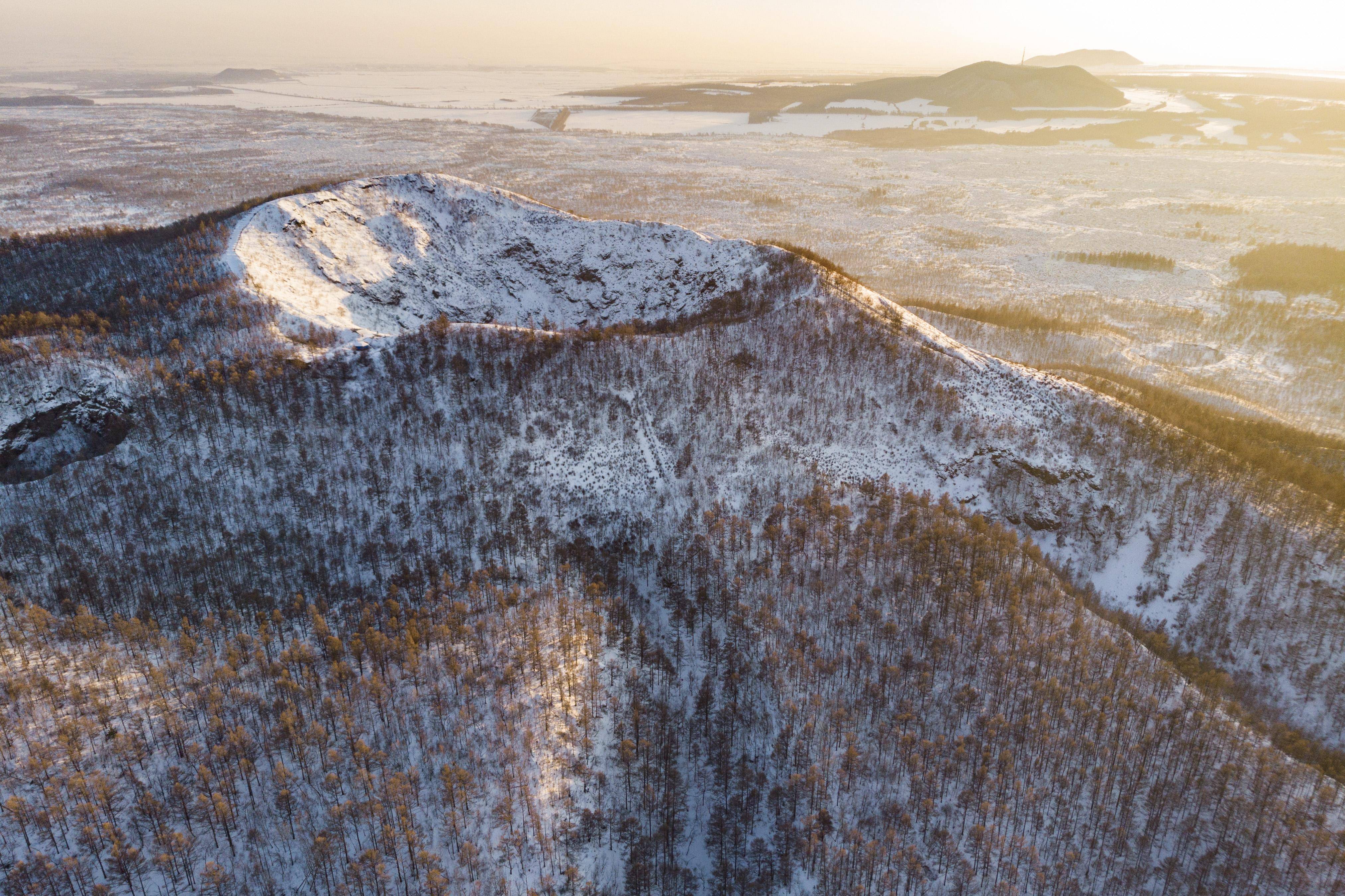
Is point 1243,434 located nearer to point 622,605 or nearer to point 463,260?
point 622,605

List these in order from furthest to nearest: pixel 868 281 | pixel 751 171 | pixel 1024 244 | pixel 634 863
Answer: pixel 751 171 < pixel 1024 244 < pixel 868 281 < pixel 634 863

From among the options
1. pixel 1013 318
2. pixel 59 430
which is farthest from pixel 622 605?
pixel 1013 318

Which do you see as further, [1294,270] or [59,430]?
[1294,270]

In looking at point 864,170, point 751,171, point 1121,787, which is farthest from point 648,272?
point 864,170

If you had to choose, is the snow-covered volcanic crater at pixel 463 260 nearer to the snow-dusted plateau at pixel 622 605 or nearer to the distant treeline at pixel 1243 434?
the snow-dusted plateau at pixel 622 605

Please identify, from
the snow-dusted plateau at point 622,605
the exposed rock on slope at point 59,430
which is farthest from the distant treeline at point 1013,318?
the exposed rock on slope at point 59,430

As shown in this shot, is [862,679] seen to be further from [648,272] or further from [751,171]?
[751,171]
